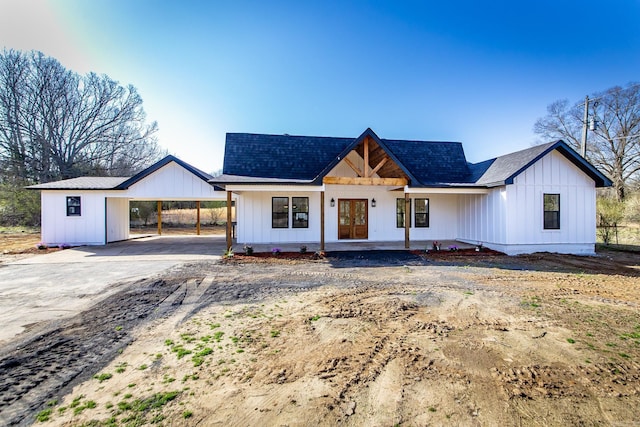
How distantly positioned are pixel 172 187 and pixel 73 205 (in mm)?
4508

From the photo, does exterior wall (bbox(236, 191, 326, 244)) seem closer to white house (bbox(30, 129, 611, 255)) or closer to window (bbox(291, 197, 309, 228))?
white house (bbox(30, 129, 611, 255))

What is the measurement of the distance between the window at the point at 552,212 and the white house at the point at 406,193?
0.04 metres

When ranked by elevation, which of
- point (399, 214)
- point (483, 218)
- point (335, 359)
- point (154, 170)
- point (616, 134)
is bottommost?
point (335, 359)

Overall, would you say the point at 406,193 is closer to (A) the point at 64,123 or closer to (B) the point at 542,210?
(B) the point at 542,210

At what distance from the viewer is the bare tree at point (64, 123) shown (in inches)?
912

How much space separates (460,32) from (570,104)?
2124cm

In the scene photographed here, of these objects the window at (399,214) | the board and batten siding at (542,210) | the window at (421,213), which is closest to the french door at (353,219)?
the window at (399,214)

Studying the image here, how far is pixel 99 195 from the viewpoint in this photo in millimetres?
13727

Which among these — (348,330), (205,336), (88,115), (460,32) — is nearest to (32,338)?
(205,336)

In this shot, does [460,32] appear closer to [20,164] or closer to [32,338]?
[32,338]

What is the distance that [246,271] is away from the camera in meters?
8.41

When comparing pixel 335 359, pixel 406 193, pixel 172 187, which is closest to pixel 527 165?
pixel 406 193

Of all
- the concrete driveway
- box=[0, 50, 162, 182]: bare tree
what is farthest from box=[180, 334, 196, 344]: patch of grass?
box=[0, 50, 162, 182]: bare tree

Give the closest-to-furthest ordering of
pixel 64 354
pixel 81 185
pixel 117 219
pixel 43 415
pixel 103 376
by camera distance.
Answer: pixel 43 415 → pixel 103 376 → pixel 64 354 → pixel 81 185 → pixel 117 219
